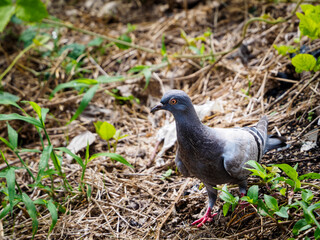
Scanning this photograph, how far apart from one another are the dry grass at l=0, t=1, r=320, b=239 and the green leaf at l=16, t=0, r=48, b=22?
0.97 m

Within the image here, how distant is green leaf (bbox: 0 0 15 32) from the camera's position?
4.08 metres

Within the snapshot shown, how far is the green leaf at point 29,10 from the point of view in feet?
13.4

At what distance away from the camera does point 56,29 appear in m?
5.86

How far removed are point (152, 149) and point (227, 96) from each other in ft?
4.08

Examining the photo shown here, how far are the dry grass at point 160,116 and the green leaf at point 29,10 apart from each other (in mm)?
969

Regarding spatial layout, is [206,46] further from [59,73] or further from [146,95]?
[59,73]

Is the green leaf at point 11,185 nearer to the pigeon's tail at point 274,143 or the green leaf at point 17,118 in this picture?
the green leaf at point 17,118

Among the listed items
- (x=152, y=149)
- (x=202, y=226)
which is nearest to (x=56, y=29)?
(x=152, y=149)

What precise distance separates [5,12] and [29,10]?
A: 0.31m

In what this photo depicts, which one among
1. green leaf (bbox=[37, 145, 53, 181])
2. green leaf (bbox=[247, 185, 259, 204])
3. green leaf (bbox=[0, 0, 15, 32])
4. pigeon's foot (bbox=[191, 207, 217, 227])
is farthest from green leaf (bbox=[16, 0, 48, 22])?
green leaf (bbox=[247, 185, 259, 204])

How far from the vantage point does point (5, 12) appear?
13.5 ft

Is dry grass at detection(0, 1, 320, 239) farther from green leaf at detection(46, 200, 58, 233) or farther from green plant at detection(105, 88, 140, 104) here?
green leaf at detection(46, 200, 58, 233)

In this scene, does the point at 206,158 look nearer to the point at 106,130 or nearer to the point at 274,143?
the point at 274,143

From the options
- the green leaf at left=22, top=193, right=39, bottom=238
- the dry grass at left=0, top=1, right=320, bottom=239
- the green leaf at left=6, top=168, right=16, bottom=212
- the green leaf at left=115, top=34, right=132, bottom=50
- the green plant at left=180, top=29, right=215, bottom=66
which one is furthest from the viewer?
the green leaf at left=115, top=34, right=132, bottom=50
